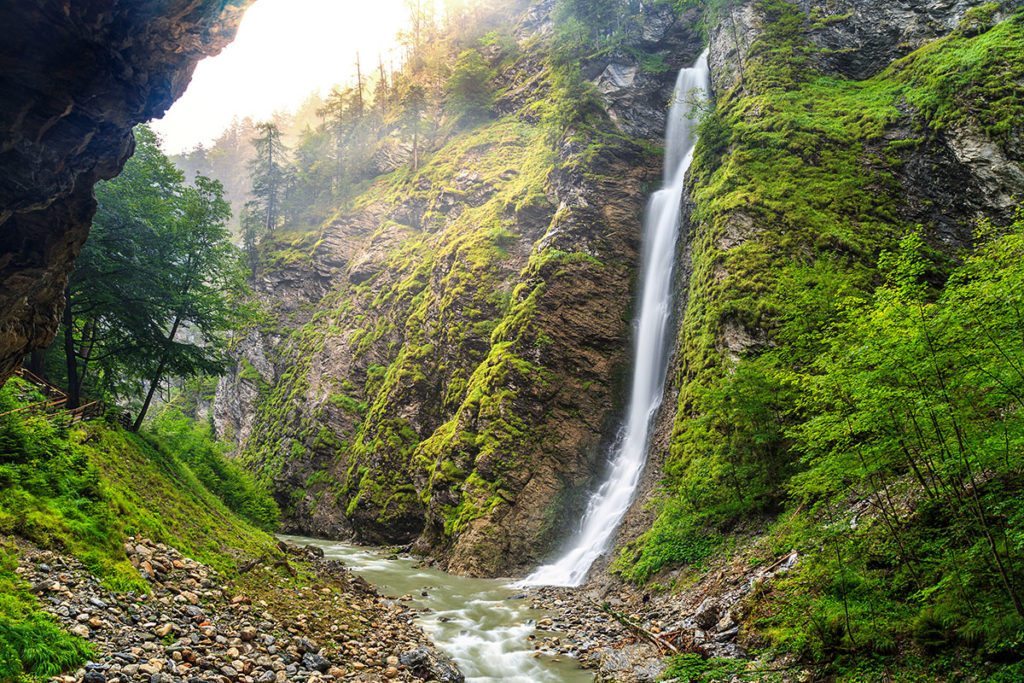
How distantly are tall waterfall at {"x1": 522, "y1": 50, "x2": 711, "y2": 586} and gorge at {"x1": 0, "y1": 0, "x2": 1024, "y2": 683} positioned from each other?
198 mm

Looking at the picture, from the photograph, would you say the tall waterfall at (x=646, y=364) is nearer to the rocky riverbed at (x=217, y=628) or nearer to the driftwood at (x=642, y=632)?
the driftwood at (x=642, y=632)

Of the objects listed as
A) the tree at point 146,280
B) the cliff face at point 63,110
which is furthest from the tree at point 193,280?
the cliff face at point 63,110

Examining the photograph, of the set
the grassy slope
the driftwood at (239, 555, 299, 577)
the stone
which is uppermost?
the grassy slope

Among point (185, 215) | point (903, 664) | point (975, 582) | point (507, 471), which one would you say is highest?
point (185, 215)

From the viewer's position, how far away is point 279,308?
44.3 meters

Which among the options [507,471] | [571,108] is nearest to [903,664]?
[507,471]

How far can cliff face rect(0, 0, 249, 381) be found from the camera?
5098 millimetres

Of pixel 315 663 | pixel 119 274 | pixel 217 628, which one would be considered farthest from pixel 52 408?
pixel 315 663

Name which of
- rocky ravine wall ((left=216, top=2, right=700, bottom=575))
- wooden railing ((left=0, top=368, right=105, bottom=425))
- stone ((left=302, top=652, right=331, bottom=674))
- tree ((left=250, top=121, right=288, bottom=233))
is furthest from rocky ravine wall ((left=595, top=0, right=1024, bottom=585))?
tree ((left=250, top=121, right=288, bottom=233))

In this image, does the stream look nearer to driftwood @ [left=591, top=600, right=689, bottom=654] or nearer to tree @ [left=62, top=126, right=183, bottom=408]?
driftwood @ [left=591, top=600, right=689, bottom=654]

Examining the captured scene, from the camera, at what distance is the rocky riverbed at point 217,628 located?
618 centimetres

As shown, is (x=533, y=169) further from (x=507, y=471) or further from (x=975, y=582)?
(x=975, y=582)

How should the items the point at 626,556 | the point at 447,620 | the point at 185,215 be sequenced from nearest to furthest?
the point at 447,620 → the point at 626,556 → the point at 185,215

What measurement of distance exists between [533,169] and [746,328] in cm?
2268
